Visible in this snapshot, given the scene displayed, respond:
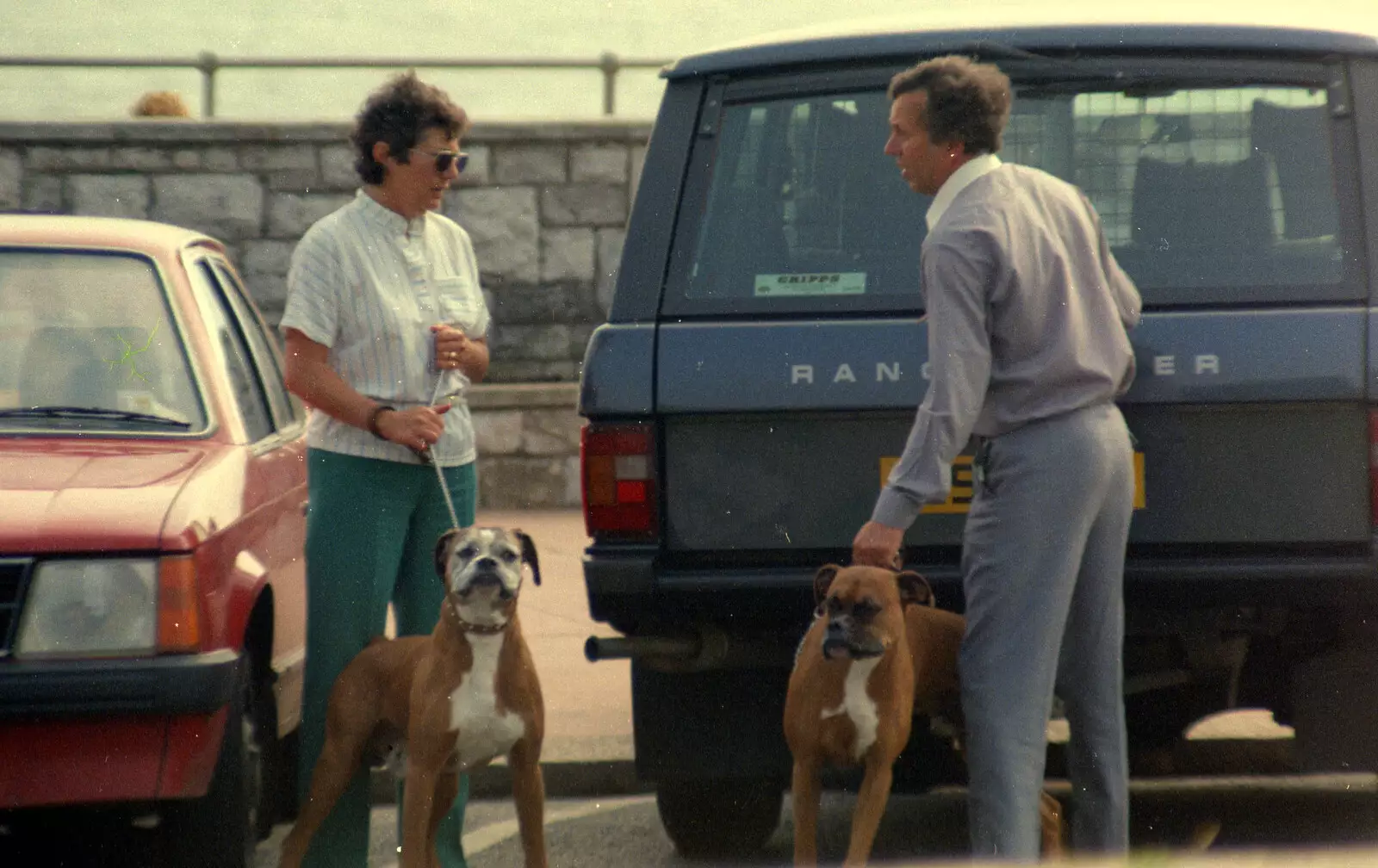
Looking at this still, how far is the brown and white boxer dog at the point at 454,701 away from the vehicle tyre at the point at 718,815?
2.67 feet

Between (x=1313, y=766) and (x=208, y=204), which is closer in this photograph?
(x=1313, y=766)

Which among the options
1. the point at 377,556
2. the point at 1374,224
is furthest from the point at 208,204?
the point at 1374,224

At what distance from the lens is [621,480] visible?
5047 mm

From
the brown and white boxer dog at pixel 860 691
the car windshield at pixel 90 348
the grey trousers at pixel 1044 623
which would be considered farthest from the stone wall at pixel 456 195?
the grey trousers at pixel 1044 623

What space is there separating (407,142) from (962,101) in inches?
56.3

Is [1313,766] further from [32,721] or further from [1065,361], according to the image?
[32,721]

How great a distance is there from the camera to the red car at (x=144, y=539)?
177 inches

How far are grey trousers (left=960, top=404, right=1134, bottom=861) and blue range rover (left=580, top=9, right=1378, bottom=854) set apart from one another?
38 cm

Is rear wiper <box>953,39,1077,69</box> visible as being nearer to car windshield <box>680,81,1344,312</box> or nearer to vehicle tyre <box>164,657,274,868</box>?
car windshield <box>680,81,1344,312</box>

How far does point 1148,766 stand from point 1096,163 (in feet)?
5.79

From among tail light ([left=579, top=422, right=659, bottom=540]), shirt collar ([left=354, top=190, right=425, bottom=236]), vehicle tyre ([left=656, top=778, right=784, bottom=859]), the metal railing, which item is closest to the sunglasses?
shirt collar ([left=354, top=190, right=425, bottom=236])

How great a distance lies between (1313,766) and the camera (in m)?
5.03

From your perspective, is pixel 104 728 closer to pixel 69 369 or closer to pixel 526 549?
pixel 526 549

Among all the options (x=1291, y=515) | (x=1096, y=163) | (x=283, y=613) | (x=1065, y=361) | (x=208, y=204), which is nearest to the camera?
(x=1065, y=361)
